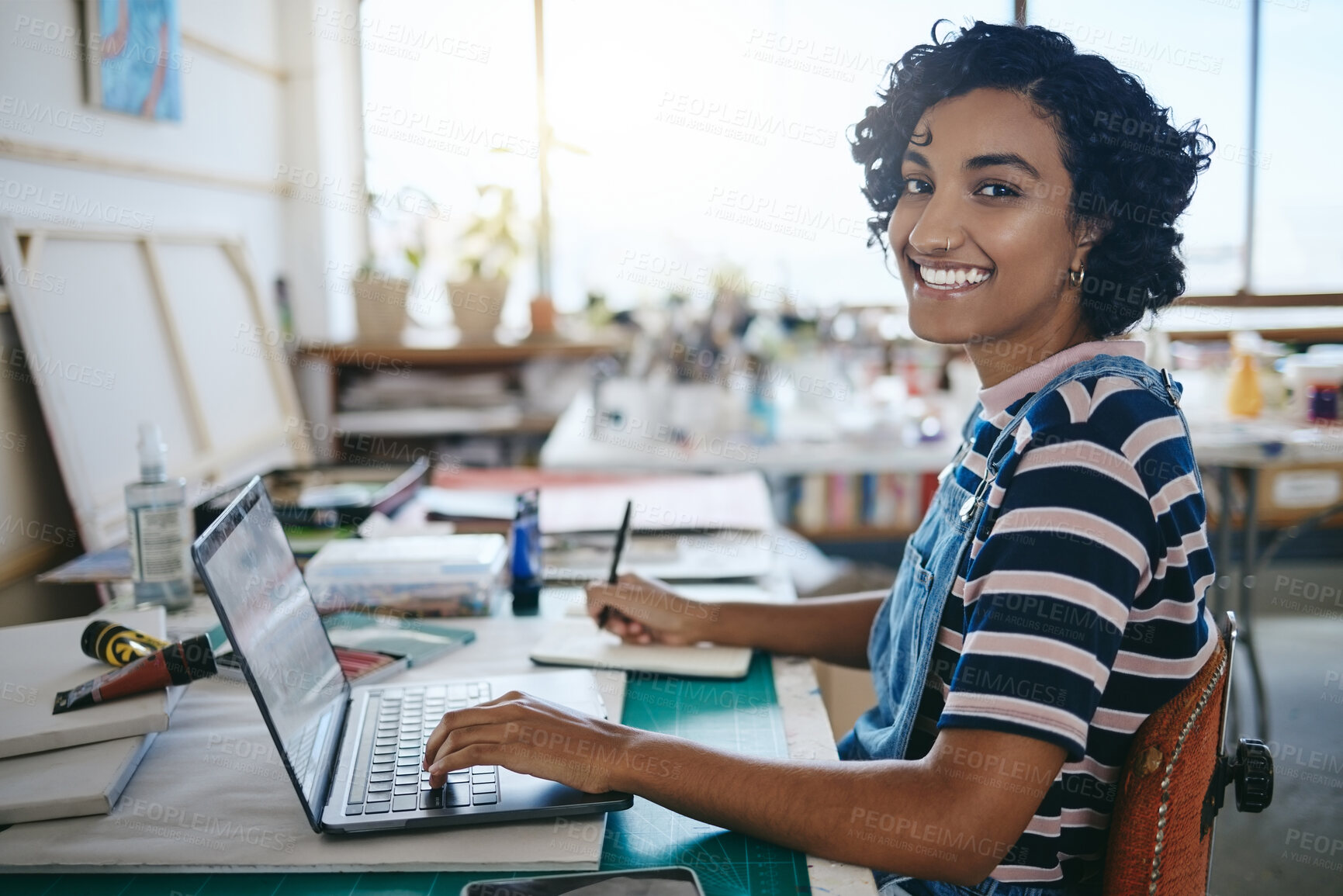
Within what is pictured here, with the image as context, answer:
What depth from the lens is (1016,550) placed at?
2.83 feet

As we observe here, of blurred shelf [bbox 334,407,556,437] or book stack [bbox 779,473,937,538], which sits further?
blurred shelf [bbox 334,407,556,437]

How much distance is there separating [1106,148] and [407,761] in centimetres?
96

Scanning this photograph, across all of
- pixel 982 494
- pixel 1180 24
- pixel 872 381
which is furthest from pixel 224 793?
pixel 1180 24

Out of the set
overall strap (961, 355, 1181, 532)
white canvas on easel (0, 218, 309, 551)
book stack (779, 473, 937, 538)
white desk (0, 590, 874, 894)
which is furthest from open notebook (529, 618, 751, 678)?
book stack (779, 473, 937, 538)

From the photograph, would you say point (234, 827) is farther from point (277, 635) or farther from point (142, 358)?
point (142, 358)

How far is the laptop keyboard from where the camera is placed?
3.05 feet

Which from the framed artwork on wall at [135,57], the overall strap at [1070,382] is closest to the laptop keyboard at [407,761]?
the overall strap at [1070,382]

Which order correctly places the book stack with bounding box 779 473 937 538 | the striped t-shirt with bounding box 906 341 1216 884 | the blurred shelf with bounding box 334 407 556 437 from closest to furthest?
the striped t-shirt with bounding box 906 341 1216 884
the book stack with bounding box 779 473 937 538
the blurred shelf with bounding box 334 407 556 437

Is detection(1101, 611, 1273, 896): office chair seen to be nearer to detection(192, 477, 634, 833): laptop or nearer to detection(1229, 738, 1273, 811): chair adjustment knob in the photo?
detection(1229, 738, 1273, 811): chair adjustment knob

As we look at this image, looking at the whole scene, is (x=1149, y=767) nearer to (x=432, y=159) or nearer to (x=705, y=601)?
(x=705, y=601)

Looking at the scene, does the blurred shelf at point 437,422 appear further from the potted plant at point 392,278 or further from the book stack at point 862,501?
the book stack at point 862,501

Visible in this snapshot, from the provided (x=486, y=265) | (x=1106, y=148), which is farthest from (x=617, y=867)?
(x=486, y=265)

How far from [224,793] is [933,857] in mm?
664

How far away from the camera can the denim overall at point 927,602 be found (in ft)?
3.16
